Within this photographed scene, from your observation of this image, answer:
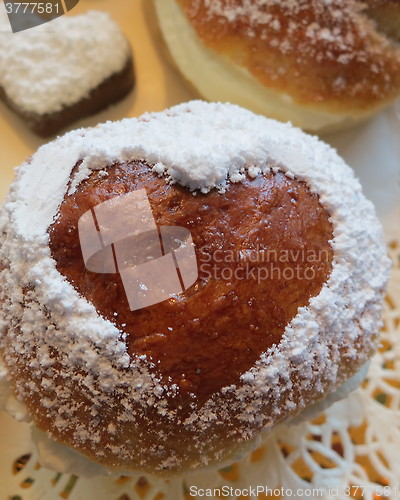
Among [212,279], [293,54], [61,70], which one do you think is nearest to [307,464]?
[212,279]

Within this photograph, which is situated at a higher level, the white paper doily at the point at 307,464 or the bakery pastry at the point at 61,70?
the bakery pastry at the point at 61,70

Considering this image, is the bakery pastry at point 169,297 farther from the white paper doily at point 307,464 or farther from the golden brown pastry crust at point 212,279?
the white paper doily at point 307,464

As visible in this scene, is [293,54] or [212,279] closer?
[212,279]

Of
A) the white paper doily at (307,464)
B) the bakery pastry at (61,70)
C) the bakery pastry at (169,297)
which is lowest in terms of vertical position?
the white paper doily at (307,464)

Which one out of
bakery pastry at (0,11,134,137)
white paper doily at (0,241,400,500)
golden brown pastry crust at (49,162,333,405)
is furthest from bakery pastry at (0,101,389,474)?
bakery pastry at (0,11,134,137)

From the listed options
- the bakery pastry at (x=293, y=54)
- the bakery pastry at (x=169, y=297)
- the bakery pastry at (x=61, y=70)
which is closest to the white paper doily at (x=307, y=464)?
the bakery pastry at (x=169, y=297)

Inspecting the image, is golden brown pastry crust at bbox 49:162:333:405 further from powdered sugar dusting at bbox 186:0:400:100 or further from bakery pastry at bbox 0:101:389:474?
powdered sugar dusting at bbox 186:0:400:100

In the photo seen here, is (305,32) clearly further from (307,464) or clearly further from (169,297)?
(307,464)
